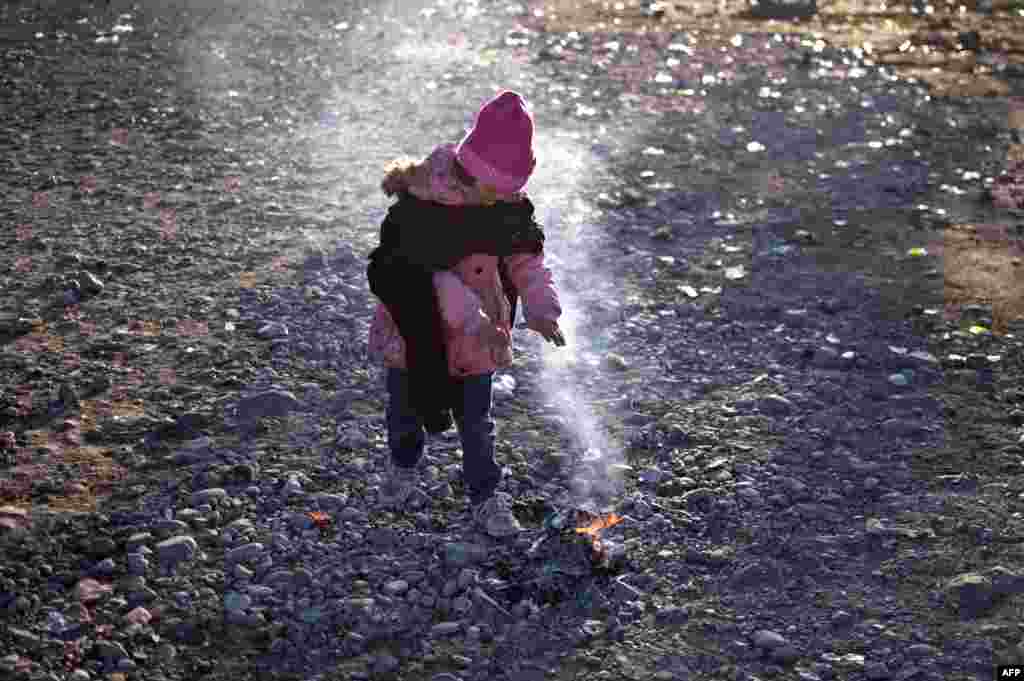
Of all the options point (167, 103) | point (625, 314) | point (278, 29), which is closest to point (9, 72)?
point (167, 103)

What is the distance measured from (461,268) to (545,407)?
162cm

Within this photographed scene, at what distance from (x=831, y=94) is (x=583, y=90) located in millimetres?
2962

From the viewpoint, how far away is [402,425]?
5.26 m

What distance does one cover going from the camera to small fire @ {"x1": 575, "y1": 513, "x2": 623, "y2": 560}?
16.0 feet

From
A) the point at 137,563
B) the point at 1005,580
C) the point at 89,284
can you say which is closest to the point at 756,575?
the point at 1005,580

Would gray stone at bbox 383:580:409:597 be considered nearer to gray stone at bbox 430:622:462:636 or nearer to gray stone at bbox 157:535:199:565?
gray stone at bbox 430:622:462:636

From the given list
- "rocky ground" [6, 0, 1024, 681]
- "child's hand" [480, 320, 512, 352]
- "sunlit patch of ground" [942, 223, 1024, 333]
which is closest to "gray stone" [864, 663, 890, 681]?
"rocky ground" [6, 0, 1024, 681]

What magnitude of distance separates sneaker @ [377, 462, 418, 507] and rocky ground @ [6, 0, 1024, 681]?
2.1 inches

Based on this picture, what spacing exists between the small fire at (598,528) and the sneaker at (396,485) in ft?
2.80

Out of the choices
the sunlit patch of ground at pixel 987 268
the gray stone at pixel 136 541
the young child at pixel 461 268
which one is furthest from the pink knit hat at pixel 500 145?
the sunlit patch of ground at pixel 987 268

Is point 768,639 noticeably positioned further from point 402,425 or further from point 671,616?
point 402,425

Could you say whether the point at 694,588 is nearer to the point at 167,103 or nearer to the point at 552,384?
the point at 552,384

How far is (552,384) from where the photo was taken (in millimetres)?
6547

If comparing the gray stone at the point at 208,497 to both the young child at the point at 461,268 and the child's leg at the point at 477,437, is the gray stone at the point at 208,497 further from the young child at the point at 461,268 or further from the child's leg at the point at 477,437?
the child's leg at the point at 477,437
